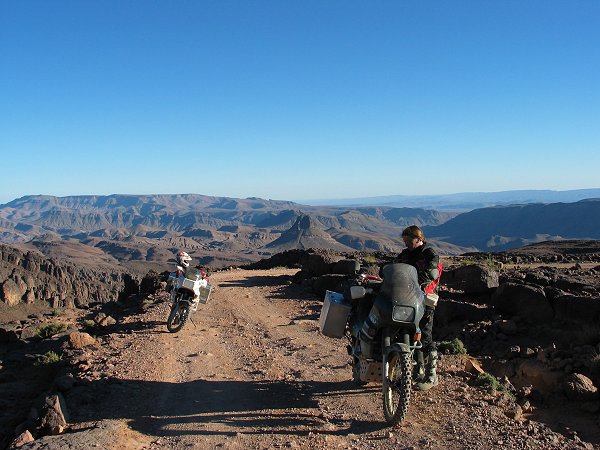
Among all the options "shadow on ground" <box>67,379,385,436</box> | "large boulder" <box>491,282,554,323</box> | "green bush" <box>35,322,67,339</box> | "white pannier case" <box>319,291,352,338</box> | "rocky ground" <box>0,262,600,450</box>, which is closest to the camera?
"rocky ground" <box>0,262,600,450</box>

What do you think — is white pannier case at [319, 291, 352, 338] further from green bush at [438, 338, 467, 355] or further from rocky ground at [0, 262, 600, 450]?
green bush at [438, 338, 467, 355]

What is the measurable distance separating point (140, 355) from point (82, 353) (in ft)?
4.48

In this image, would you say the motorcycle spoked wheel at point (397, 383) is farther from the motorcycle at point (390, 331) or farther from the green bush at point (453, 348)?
the green bush at point (453, 348)

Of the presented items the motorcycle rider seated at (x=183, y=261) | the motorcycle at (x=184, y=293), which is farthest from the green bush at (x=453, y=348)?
the motorcycle rider seated at (x=183, y=261)

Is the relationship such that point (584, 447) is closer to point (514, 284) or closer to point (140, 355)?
point (514, 284)

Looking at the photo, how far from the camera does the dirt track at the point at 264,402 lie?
5.91 meters

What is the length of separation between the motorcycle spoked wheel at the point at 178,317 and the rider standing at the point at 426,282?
6.63 metres

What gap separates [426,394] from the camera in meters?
7.25

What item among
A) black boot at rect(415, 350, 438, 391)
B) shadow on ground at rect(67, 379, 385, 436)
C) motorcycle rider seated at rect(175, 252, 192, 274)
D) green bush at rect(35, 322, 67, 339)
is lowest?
green bush at rect(35, 322, 67, 339)

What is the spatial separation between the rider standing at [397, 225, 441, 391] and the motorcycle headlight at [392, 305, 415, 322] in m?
0.42

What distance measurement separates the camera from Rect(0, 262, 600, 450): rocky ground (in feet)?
19.3

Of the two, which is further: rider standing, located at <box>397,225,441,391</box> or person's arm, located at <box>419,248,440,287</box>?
person's arm, located at <box>419,248,440,287</box>

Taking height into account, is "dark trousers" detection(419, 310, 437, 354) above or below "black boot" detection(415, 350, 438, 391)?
above

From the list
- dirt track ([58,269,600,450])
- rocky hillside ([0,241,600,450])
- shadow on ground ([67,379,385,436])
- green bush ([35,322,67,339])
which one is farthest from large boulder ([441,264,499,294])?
green bush ([35,322,67,339])
